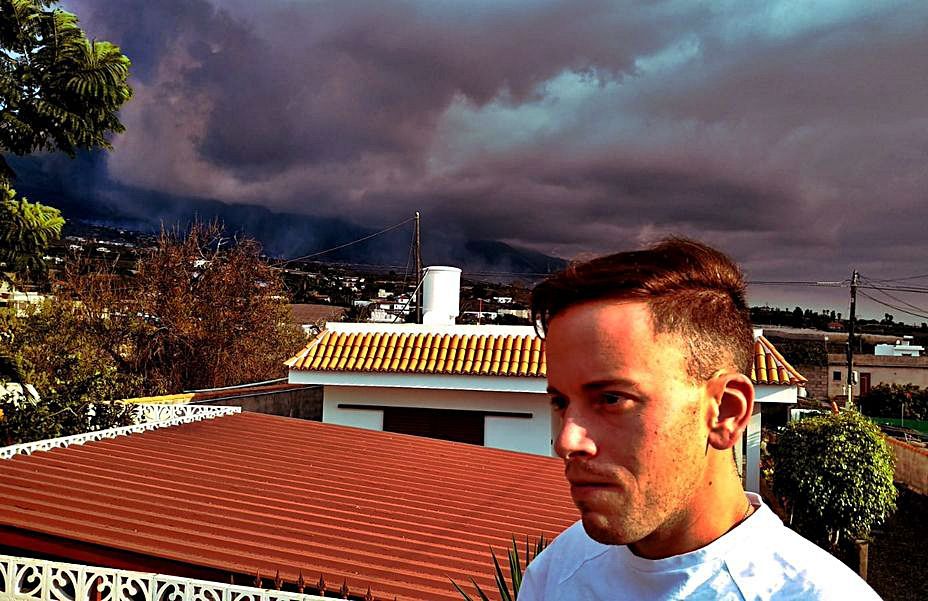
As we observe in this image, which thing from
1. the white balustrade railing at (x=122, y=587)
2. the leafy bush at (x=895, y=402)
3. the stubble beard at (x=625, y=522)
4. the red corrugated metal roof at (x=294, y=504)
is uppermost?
the leafy bush at (x=895, y=402)

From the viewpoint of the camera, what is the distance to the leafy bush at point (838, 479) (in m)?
11.4

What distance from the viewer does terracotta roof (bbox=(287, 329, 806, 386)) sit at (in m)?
10.9

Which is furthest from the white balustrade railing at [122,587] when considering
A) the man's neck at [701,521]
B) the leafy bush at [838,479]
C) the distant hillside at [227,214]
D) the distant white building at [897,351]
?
the distant hillside at [227,214]

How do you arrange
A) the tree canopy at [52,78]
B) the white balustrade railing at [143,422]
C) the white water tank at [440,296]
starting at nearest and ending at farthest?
1. the white balustrade railing at [143,422]
2. the tree canopy at [52,78]
3. the white water tank at [440,296]

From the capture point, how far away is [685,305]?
96cm

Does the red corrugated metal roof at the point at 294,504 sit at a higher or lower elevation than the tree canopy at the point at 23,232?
lower

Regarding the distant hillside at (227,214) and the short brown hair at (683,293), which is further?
the distant hillside at (227,214)

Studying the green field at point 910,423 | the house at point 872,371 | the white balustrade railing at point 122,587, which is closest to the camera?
the white balustrade railing at point 122,587

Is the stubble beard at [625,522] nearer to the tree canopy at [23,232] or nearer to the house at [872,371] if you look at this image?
the tree canopy at [23,232]

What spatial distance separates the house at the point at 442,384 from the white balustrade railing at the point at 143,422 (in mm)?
1998

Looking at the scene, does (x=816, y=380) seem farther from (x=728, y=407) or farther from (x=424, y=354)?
(x=728, y=407)

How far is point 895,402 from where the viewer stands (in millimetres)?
33125

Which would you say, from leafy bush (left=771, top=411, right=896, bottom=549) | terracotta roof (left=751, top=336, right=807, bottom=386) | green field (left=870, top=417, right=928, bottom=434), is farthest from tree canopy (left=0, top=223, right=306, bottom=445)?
green field (left=870, top=417, right=928, bottom=434)

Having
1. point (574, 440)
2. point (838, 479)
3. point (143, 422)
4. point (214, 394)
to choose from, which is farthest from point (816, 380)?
point (574, 440)
